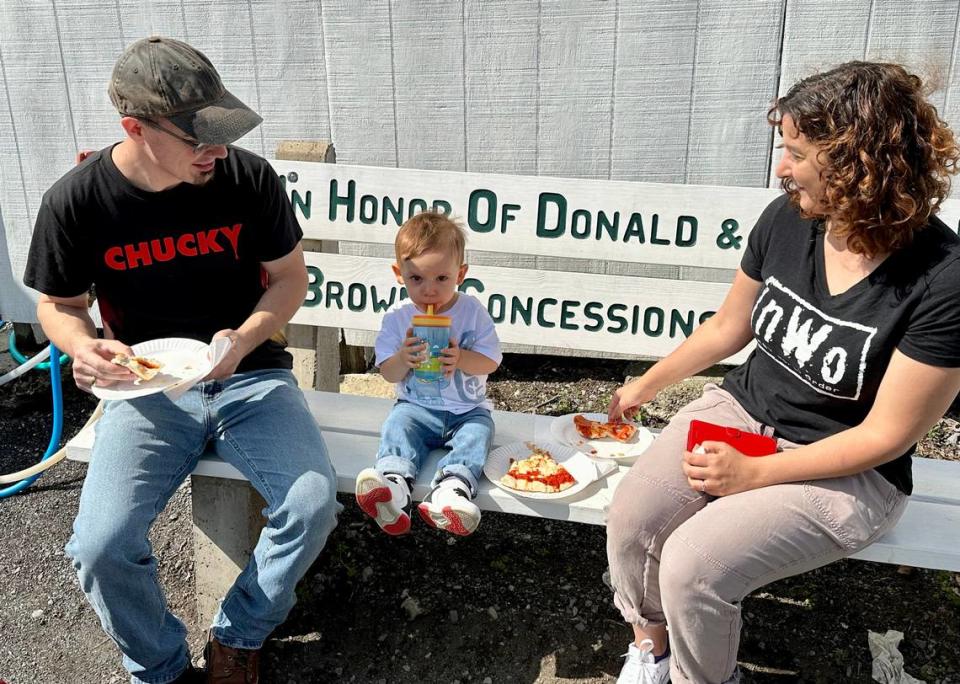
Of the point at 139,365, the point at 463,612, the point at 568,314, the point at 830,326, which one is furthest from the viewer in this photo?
the point at 568,314

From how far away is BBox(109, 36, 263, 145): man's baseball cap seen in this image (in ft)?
7.69

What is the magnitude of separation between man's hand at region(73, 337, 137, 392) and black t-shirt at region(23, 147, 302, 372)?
209 millimetres

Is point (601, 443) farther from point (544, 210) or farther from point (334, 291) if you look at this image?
point (334, 291)

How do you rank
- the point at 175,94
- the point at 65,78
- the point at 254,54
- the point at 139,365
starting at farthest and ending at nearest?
the point at 65,78 → the point at 254,54 → the point at 139,365 → the point at 175,94

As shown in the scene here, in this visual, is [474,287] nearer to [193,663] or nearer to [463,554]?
[463,554]

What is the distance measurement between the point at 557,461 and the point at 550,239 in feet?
3.38

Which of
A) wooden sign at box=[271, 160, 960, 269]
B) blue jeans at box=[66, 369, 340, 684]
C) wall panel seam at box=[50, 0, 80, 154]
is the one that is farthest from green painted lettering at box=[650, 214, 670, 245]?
wall panel seam at box=[50, 0, 80, 154]

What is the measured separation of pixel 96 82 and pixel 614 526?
3365 mm

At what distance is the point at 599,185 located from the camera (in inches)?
134

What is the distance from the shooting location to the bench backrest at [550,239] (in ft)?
11.0

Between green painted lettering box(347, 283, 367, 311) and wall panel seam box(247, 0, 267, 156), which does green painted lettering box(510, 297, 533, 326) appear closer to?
green painted lettering box(347, 283, 367, 311)

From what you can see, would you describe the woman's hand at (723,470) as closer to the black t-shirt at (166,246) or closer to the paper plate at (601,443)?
the paper plate at (601,443)

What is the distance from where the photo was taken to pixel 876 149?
203 cm

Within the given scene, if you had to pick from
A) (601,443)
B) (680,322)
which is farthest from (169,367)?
(680,322)
